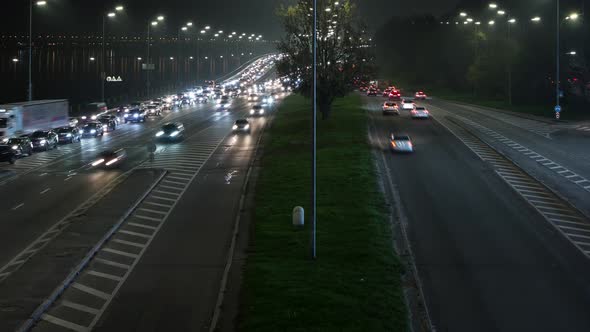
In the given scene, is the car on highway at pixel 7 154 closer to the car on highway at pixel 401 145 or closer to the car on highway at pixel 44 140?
the car on highway at pixel 44 140

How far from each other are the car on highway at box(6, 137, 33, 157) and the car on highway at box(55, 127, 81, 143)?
7.23 meters

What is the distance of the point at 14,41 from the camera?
508 feet

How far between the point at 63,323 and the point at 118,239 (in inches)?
361

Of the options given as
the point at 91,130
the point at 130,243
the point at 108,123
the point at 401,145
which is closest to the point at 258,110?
the point at 108,123

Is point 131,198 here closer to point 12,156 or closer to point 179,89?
point 12,156

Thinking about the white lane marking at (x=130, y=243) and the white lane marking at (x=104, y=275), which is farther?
the white lane marking at (x=130, y=243)

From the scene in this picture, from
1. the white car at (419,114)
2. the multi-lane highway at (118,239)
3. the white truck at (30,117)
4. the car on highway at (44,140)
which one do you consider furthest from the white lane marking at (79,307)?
the white car at (419,114)

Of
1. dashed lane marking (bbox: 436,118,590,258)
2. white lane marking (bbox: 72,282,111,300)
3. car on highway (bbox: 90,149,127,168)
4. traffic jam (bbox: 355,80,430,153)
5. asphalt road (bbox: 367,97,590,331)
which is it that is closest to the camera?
asphalt road (bbox: 367,97,590,331)

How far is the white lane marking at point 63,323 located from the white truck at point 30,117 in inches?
1717

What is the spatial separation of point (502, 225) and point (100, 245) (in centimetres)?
1528

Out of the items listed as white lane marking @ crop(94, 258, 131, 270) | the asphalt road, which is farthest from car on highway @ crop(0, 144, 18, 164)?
white lane marking @ crop(94, 258, 131, 270)

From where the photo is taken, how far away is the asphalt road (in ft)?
63.8

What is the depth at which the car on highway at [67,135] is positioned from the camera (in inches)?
2510

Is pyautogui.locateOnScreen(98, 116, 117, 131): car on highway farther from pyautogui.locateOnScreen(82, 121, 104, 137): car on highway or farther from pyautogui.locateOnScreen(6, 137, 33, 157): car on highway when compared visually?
pyautogui.locateOnScreen(6, 137, 33, 157): car on highway
